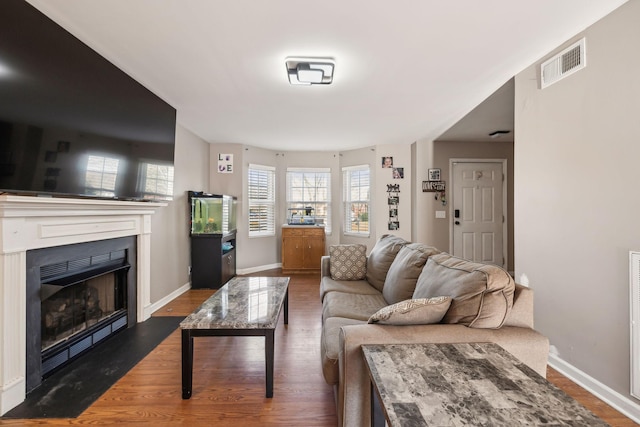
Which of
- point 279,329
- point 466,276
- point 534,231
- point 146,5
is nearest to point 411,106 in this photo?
point 534,231

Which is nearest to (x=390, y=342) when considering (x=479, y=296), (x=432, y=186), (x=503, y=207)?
(x=479, y=296)

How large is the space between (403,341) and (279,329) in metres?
1.77

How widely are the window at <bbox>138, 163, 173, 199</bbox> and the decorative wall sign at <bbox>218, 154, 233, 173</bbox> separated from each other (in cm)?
176

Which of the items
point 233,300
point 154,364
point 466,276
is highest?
point 466,276

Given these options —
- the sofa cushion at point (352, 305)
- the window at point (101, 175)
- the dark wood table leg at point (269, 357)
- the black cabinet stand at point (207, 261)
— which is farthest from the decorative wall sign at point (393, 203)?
the window at point (101, 175)

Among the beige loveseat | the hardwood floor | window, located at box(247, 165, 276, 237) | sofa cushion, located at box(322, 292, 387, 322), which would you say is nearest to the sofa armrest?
the beige loveseat

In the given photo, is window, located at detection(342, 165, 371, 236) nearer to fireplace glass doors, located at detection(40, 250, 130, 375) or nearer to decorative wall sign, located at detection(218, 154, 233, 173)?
decorative wall sign, located at detection(218, 154, 233, 173)

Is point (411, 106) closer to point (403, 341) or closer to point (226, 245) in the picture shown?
point (403, 341)

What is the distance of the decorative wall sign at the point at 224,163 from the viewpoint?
4.82 m

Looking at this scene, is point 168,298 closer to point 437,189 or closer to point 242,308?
point 242,308

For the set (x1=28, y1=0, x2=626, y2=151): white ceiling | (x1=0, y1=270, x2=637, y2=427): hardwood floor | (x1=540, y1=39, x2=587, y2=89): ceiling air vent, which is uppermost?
(x1=28, y1=0, x2=626, y2=151): white ceiling

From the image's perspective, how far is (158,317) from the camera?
3.03 m

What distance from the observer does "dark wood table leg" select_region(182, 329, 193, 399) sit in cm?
168

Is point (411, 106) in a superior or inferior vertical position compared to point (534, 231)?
superior
